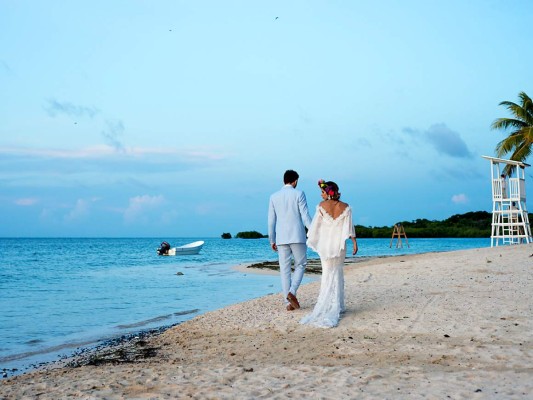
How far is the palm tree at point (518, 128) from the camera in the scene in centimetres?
2847

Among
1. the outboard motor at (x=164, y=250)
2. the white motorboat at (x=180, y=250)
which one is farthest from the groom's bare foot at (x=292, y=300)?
the outboard motor at (x=164, y=250)

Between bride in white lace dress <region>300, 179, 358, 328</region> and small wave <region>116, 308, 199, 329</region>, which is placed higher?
bride in white lace dress <region>300, 179, 358, 328</region>

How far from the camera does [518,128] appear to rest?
29500 mm

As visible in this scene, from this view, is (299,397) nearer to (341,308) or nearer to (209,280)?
(341,308)

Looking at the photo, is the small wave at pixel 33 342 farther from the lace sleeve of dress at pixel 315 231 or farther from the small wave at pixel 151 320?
the lace sleeve of dress at pixel 315 231

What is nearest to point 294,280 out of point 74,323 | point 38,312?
point 74,323

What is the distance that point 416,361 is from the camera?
690 cm

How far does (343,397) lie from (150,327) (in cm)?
756

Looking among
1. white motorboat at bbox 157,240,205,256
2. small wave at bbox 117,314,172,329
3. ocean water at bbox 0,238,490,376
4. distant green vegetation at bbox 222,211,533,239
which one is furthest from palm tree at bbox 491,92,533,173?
distant green vegetation at bbox 222,211,533,239

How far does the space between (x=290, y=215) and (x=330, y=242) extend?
3.26 feet

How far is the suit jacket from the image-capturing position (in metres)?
9.84

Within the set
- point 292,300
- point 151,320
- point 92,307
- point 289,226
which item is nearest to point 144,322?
point 151,320

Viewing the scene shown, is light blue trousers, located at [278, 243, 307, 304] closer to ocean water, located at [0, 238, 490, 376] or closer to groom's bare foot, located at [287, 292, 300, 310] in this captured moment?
groom's bare foot, located at [287, 292, 300, 310]

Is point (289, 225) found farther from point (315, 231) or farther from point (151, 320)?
point (151, 320)
